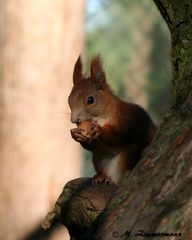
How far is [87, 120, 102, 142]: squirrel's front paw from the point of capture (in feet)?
7.89

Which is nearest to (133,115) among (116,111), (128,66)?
(116,111)

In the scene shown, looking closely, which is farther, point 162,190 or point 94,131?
point 94,131

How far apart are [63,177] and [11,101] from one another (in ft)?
1.70

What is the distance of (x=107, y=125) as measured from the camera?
2641 millimetres

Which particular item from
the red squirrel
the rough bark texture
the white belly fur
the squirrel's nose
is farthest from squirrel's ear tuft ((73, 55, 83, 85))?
the rough bark texture

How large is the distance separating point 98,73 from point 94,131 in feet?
1.13

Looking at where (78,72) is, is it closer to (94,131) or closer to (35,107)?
(94,131)

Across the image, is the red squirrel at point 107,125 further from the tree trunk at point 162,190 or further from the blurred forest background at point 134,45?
the blurred forest background at point 134,45

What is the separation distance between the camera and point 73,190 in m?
2.22

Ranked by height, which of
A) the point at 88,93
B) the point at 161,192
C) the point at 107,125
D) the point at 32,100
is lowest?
the point at 161,192

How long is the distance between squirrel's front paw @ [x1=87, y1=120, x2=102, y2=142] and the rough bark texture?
346 mm

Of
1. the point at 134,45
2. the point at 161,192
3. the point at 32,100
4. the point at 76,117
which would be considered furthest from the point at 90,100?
the point at 134,45

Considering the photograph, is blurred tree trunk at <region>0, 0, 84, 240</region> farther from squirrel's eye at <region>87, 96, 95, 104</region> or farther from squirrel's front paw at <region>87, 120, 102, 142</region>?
squirrel's front paw at <region>87, 120, 102, 142</region>

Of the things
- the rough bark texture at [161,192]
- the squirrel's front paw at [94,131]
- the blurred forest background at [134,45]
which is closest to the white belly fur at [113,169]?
the squirrel's front paw at [94,131]
